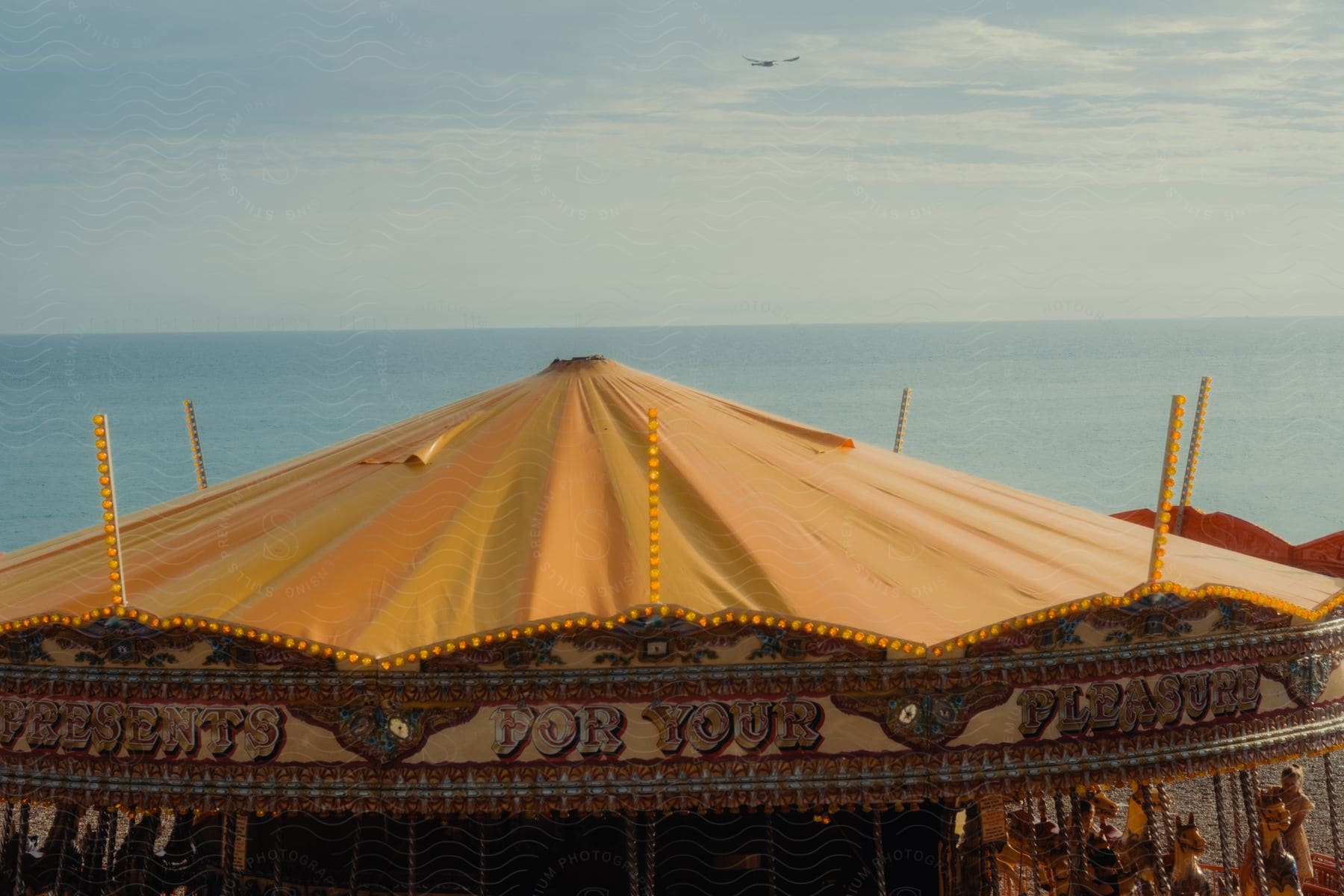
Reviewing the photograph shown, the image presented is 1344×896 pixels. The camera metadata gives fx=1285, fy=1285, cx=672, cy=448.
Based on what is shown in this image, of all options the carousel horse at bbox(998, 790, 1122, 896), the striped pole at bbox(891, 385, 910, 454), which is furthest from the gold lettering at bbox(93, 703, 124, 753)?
the striped pole at bbox(891, 385, 910, 454)

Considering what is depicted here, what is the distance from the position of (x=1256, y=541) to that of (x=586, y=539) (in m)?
5.88

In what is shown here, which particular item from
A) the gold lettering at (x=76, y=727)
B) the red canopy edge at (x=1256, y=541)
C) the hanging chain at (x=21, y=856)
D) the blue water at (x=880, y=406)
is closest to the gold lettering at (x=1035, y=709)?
the red canopy edge at (x=1256, y=541)

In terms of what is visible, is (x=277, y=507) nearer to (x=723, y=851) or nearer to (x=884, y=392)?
(x=723, y=851)

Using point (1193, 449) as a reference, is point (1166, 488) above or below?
below

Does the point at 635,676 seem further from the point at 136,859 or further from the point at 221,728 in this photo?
the point at 136,859

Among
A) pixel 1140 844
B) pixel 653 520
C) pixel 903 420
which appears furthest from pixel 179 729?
pixel 903 420

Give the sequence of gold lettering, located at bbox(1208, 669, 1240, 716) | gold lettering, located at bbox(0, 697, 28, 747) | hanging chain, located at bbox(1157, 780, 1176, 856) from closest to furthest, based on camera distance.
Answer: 1. gold lettering, located at bbox(0, 697, 28, 747)
2. gold lettering, located at bbox(1208, 669, 1240, 716)
3. hanging chain, located at bbox(1157, 780, 1176, 856)

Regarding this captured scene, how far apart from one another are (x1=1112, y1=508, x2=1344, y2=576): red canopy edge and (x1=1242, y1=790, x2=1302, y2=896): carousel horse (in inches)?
69.2

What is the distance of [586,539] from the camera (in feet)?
19.3

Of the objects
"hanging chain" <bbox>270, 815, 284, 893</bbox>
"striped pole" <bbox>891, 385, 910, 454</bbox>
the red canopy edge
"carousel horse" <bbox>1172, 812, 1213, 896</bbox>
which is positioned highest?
"striped pole" <bbox>891, 385, 910, 454</bbox>

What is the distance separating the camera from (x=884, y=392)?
54719 millimetres

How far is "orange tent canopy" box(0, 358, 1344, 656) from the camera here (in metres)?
5.41

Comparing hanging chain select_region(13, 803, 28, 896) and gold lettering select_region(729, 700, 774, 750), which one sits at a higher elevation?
gold lettering select_region(729, 700, 774, 750)

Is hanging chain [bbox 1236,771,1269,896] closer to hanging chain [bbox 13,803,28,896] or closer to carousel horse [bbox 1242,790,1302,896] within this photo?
carousel horse [bbox 1242,790,1302,896]
